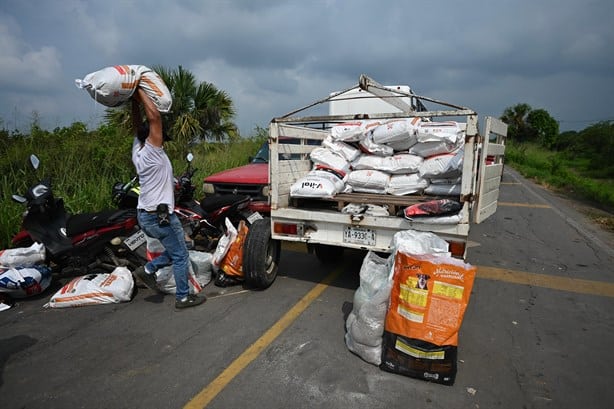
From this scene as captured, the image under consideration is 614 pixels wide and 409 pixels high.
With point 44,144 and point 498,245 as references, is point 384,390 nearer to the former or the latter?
point 498,245

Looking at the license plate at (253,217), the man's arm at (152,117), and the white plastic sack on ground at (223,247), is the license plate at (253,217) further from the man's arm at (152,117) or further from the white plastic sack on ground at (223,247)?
the man's arm at (152,117)

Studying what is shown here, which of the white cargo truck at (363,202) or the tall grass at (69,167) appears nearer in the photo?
the white cargo truck at (363,202)

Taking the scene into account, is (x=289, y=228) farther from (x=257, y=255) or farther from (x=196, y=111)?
(x=196, y=111)

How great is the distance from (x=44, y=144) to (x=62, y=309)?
456cm

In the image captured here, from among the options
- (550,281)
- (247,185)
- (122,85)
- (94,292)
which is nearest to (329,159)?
(247,185)

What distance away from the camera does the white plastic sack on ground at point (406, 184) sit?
174 inches

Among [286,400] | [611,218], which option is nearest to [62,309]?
[286,400]

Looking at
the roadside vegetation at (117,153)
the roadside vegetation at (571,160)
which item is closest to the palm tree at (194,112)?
the roadside vegetation at (117,153)

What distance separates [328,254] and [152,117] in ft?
10.1

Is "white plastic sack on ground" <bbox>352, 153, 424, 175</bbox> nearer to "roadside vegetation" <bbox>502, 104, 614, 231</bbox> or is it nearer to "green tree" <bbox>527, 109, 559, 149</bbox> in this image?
"roadside vegetation" <bbox>502, 104, 614, 231</bbox>

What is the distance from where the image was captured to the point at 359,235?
3873 mm

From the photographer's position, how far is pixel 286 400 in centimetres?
253

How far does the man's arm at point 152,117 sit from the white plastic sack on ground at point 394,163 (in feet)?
8.19

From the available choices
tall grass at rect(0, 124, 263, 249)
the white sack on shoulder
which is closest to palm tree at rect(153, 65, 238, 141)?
tall grass at rect(0, 124, 263, 249)
